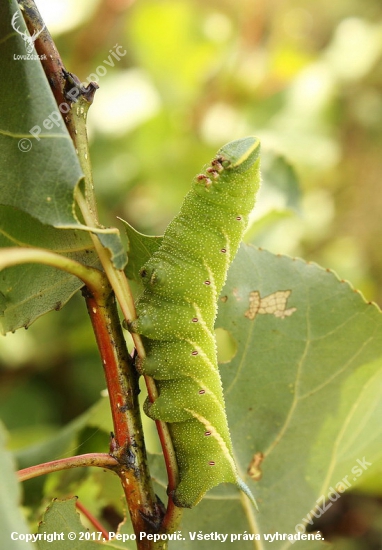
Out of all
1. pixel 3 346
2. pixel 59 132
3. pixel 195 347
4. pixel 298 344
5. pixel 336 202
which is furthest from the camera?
pixel 336 202

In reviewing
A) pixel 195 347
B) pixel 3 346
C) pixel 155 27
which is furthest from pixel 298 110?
pixel 195 347

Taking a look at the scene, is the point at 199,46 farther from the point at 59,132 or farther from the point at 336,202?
the point at 59,132

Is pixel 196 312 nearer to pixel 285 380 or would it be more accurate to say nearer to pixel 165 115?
pixel 285 380

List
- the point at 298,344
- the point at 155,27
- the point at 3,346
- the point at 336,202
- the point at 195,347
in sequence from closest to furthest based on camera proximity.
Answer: the point at 195,347
the point at 298,344
the point at 3,346
the point at 155,27
the point at 336,202

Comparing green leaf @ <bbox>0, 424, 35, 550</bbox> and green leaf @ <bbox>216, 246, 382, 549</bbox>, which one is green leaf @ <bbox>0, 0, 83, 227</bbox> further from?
green leaf @ <bbox>216, 246, 382, 549</bbox>

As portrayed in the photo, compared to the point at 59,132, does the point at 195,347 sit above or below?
A: below

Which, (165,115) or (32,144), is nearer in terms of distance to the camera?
(32,144)

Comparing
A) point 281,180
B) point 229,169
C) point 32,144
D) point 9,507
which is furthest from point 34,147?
point 281,180

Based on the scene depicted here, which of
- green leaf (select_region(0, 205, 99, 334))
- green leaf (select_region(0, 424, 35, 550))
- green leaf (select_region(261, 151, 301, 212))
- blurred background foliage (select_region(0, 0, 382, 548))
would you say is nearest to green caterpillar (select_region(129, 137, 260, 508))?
green leaf (select_region(0, 205, 99, 334))
